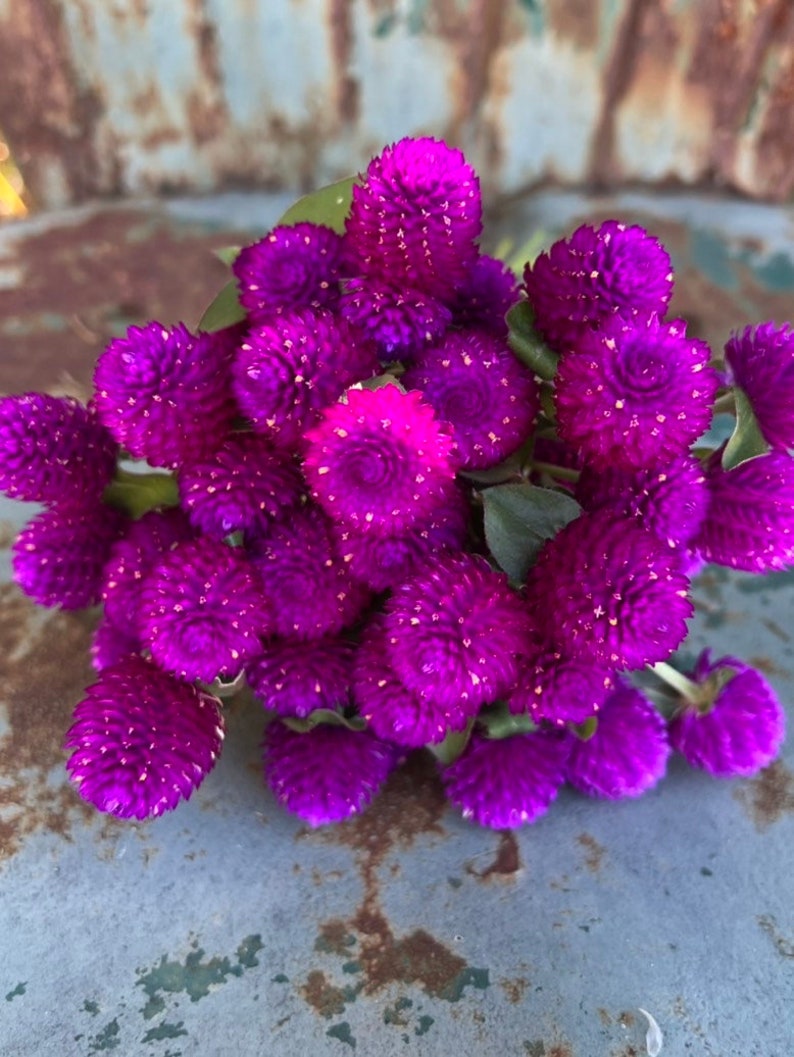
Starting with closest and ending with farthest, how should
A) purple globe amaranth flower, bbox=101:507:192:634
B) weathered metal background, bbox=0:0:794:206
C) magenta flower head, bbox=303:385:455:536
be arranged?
magenta flower head, bbox=303:385:455:536, purple globe amaranth flower, bbox=101:507:192:634, weathered metal background, bbox=0:0:794:206

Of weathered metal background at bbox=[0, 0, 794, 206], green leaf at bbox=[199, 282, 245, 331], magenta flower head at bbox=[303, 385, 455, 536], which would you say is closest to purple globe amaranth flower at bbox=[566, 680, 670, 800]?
magenta flower head at bbox=[303, 385, 455, 536]

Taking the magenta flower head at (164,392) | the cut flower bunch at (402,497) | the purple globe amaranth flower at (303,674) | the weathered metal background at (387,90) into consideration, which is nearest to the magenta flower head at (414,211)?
the cut flower bunch at (402,497)

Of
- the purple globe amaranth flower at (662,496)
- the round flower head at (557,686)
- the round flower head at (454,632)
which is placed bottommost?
the round flower head at (557,686)

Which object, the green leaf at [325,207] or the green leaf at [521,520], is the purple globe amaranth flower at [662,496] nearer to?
the green leaf at [521,520]

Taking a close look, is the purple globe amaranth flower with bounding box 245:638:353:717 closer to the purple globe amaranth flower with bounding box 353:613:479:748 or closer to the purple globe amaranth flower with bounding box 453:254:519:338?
the purple globe amaranth flower with bounding box 353:613:479:748

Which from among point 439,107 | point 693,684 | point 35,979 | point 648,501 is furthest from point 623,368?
point 439,107

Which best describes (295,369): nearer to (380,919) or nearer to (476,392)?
(476,392)
